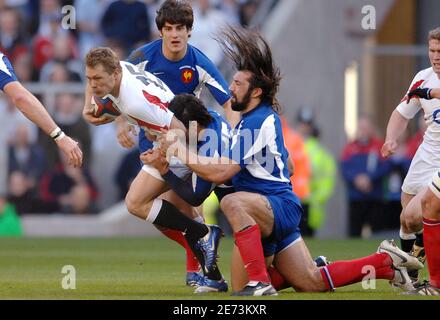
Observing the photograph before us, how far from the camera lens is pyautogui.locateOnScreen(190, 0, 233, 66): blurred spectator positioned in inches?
732

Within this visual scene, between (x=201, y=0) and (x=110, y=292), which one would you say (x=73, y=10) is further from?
(x=110, y=292)

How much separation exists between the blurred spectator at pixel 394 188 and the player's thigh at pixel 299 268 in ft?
31.2

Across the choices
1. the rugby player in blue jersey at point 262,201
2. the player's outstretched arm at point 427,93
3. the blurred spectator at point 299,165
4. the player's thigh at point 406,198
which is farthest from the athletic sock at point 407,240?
the blurred spectator at point 299,165

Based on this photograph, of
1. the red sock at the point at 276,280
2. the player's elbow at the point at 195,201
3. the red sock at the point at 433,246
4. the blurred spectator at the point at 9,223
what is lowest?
the blurred spectator at the point at 9,223

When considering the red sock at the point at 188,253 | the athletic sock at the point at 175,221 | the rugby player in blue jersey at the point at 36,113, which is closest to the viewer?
the rugby player in blue jersey at the point at 36,113

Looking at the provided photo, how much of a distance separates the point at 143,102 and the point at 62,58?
9.81 m

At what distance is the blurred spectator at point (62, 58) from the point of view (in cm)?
1875

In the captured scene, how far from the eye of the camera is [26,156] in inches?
712

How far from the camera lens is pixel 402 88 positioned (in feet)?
66.1

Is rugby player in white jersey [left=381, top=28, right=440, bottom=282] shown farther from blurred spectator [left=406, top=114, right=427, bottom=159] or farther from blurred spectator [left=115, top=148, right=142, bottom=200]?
blurred spectator [left=406, top=114, right=427, bottom=159]

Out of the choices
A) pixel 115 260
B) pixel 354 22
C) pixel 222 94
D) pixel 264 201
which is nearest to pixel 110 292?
pixel 264 201

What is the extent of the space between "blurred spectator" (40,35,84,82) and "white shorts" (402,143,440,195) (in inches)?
364

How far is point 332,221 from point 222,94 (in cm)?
944

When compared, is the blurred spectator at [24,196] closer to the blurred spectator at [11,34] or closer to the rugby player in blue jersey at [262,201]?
the blurred spectator at [11,34]
